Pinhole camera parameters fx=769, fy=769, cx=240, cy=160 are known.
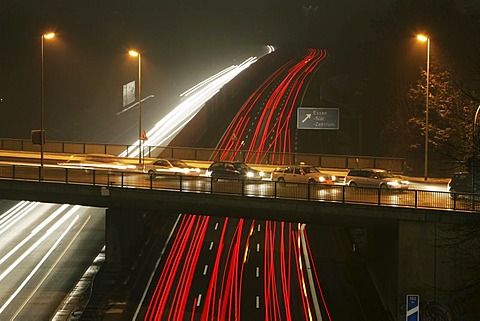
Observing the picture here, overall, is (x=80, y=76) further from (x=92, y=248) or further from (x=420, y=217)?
(x=420, y=217)

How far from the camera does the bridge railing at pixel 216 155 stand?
166ft

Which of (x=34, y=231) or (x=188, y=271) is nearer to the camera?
(x=188, y=271)

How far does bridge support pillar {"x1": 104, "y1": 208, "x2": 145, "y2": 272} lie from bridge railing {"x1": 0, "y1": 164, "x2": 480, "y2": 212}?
4082 mm

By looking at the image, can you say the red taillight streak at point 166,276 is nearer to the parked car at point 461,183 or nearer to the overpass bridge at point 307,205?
the overpass bridge at point 307,205

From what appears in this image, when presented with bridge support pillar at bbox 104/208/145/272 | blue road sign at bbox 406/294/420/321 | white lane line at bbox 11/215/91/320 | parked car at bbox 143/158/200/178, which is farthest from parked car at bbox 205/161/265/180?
blue road sign at bbox 406/294/420/321

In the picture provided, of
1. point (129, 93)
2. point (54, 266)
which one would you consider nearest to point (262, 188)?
point (54, 266)

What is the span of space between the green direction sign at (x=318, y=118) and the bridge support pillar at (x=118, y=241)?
14.7 meters

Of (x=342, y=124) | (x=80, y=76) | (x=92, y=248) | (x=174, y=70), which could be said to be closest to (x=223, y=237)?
(x=92, y=248)

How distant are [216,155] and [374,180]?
2701cm

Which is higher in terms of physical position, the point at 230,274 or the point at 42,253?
the point at 42,253

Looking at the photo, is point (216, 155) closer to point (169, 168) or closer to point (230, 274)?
point (169, 168)

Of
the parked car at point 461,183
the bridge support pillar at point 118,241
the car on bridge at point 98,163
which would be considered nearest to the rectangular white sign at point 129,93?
the car on bridge at point 98,163

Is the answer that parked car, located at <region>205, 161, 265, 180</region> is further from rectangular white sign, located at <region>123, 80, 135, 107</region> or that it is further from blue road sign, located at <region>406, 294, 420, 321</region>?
rectangular white sign, located at <region>123, 80, 135, 107</region>

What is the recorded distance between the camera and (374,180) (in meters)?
39.4
